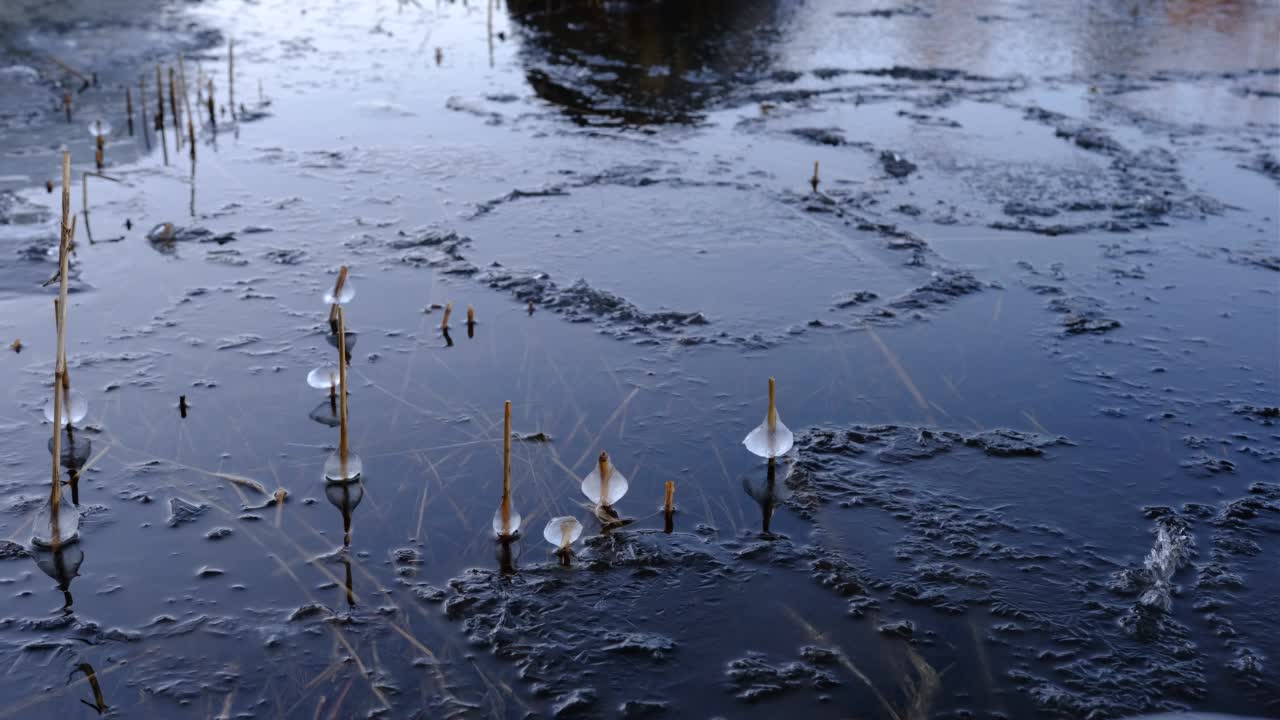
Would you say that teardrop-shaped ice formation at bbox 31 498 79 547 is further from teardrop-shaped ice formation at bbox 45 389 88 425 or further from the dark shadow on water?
the dark shadow on water

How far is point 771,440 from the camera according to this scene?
3.78m

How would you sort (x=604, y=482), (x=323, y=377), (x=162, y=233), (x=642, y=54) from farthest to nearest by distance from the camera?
(x=642, y=54), (x=162, y=233), (x=323, y=377), (x=604, y=482)

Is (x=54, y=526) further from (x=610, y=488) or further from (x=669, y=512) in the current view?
(x=669, y=512)

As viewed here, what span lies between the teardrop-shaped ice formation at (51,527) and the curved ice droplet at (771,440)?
2.19 m

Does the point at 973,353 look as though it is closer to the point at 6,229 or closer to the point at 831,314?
the point at 831,314

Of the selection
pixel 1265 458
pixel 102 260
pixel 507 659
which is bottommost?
pixel 507 659

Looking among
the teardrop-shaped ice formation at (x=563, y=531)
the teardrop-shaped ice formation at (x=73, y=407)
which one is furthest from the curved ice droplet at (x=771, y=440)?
the teardrop-shaped ice formation at (x=73, y=407)

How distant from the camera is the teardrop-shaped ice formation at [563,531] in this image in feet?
11.0

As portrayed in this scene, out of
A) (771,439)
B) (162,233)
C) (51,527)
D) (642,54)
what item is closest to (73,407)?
(51,527)

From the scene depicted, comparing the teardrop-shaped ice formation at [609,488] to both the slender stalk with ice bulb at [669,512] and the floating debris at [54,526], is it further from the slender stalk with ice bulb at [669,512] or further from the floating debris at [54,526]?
the floating debris at [54,526]

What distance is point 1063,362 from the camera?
4695mm

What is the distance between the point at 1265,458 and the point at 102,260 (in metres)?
5.31

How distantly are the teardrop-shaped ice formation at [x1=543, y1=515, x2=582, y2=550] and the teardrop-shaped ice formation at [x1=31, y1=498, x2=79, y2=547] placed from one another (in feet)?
4.77

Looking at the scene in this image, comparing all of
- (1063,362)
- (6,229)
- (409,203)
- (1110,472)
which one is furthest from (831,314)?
(6,229)
